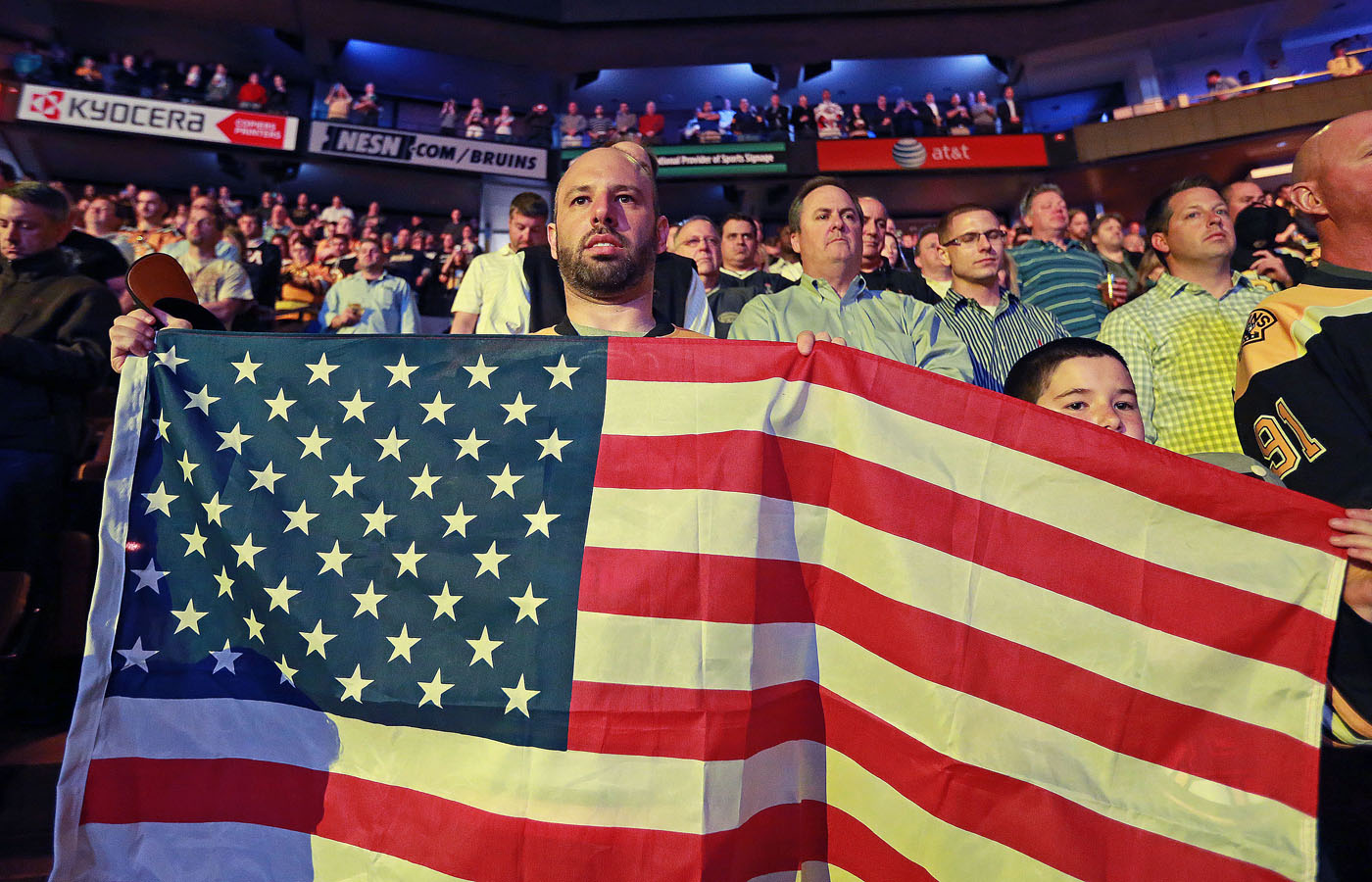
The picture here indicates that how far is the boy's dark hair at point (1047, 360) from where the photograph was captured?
6.56 ft

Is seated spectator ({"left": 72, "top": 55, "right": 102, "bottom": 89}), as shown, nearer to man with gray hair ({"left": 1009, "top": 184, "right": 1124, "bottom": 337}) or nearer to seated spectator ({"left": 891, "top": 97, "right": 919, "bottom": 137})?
seated spectator ({"left": 891, "top": 97, "right": 919, "bottom": 137})

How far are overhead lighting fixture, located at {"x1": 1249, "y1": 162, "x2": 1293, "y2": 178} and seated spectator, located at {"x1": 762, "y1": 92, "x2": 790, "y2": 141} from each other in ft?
34.9

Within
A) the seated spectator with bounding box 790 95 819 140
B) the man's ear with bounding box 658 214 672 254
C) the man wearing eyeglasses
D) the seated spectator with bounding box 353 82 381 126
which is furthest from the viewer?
the seated spectator with bounding box 790 95 819 140

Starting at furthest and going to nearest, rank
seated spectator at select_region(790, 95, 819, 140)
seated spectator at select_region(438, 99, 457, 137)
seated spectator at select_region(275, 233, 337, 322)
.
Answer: seated spectator at select_region(790, 95, 819, 140), seated spectator at select_region(438, 99, 457, 137), seated spectator at select_region(275, 233, 337, 322)

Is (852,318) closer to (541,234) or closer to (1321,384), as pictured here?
(1321,384)

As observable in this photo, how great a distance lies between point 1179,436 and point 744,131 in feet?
56.6

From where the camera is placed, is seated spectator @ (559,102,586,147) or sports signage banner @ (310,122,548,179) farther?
seated spectator @ (559,102,586,147)

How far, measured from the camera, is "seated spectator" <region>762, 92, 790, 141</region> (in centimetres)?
1831

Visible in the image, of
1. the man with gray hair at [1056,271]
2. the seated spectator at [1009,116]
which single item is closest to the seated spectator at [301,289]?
the man with gray hair at [1056,271]

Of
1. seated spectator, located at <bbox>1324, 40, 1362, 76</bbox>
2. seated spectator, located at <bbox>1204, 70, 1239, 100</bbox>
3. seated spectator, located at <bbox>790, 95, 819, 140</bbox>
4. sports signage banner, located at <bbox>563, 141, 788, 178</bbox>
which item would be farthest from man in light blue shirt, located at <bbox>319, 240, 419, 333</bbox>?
seated spectator, located at <bbox>1324, 40, 1362, 76</bbox>

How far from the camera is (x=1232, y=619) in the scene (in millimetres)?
1491

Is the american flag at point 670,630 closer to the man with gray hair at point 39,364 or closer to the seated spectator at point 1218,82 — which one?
the man with gray hair at point 39,364

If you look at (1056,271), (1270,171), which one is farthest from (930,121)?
(1056,271)

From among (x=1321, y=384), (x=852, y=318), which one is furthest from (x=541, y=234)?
(x=1321, y=384)
